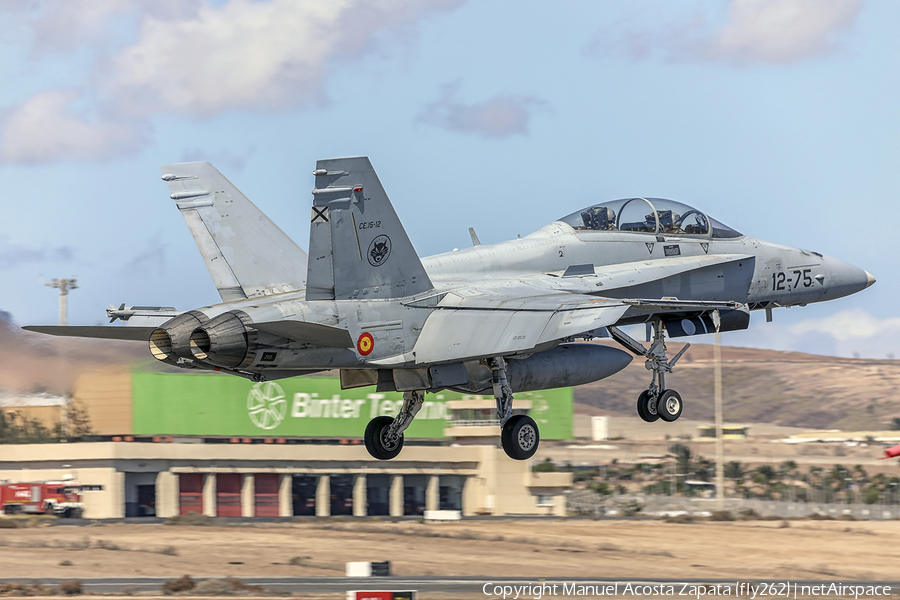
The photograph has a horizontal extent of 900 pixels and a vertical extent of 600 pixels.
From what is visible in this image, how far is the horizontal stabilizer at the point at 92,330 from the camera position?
1759cm

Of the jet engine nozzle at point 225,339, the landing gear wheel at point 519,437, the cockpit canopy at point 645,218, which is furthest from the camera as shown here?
the cockpit canopy at point 645,218

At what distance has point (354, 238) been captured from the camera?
17.6 meters

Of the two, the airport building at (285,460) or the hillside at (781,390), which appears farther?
the hillside at (781,390)

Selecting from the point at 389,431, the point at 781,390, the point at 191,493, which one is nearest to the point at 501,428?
the point at 389,431

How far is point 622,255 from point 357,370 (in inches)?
220

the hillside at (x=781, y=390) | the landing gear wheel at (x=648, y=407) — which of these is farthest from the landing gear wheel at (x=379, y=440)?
the hillside at (x=781, y=390)

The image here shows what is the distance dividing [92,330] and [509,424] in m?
7.01

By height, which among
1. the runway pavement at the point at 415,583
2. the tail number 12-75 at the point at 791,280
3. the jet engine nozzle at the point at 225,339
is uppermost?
the tail number 12-75 at the point at 791,280

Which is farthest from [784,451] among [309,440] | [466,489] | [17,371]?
[17,371]

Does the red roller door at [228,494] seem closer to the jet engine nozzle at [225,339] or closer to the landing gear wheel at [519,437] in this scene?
the landing gear wheel at [519,437]

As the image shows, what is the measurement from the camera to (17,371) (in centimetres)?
3709

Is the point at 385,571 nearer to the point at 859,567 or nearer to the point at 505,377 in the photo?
the point at 505,377

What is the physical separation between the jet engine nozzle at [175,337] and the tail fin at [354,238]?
72.6 inches

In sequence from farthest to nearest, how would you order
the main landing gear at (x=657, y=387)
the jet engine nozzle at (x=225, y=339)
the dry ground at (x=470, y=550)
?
the dry ground at (x=470, y=550), the main landing gear at (x=657, y=387), the jet engine nozzle at (x=225, y=339)
